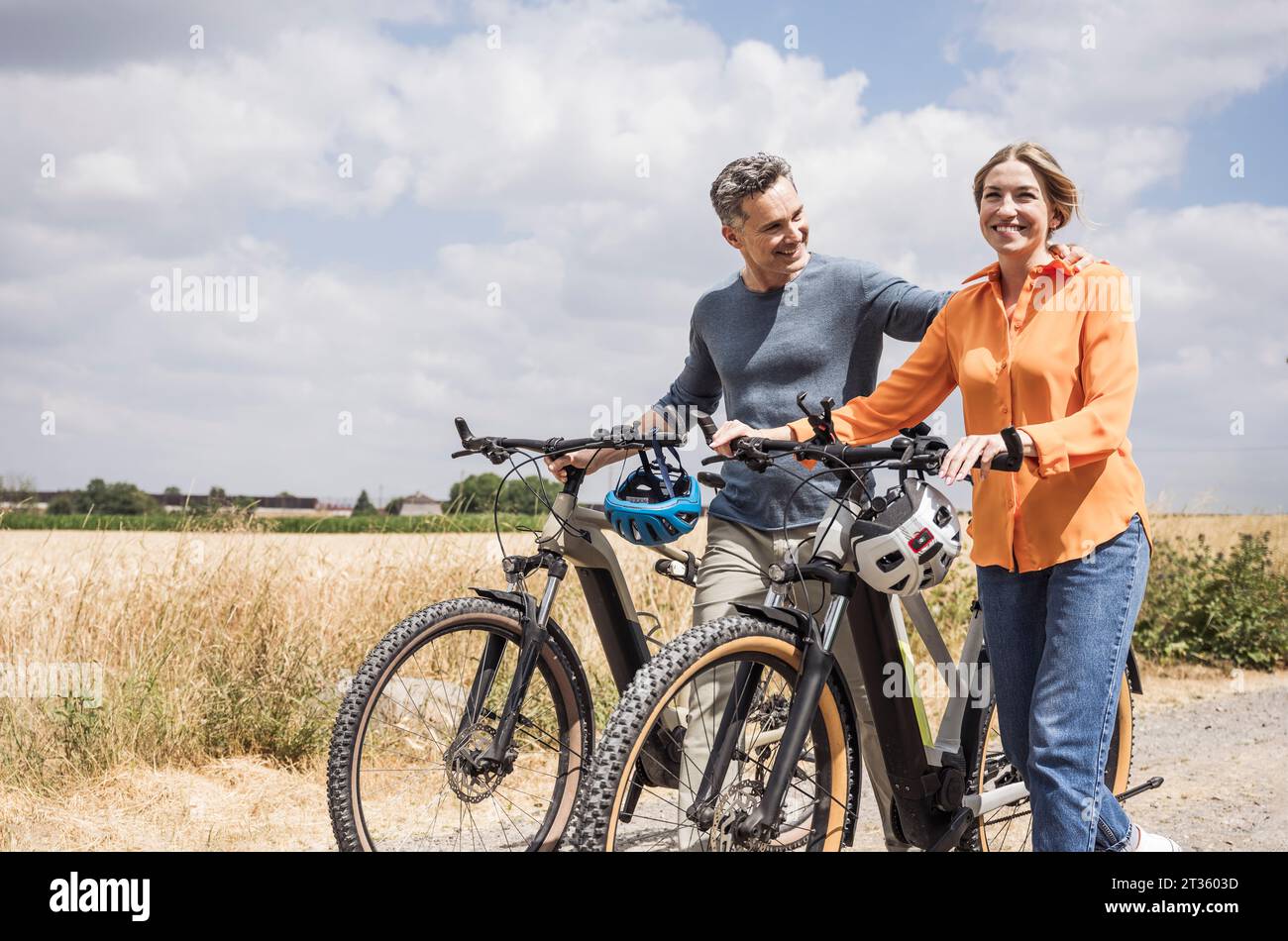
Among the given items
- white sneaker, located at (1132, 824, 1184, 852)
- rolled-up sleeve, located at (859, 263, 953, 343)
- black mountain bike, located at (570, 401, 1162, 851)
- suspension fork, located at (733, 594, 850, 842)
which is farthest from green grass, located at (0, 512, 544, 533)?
white sneaker, located at (1132, 824, 1184, 852)

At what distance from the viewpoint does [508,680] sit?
3932mm

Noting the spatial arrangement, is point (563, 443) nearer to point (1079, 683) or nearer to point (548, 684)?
point (548, 684)

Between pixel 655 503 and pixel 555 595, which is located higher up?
pixel 655 503

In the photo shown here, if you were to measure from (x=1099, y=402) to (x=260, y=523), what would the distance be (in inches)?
249

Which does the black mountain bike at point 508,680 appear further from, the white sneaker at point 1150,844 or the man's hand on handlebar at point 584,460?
the white sneaker at point 1150,844

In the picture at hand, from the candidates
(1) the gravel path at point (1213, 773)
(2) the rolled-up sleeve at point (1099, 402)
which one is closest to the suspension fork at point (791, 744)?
(2) the rolled-up sleeve at point (1099, 402)

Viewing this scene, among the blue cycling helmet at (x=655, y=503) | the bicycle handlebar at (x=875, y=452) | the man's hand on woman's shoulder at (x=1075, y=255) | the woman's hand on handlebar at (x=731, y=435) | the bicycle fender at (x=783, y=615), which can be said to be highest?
the man's hand on woman's shoulder at (x=1075, y=255)

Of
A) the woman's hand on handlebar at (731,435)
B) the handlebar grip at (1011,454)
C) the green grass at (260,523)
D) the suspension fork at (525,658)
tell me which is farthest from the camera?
the green grass at (260,523)

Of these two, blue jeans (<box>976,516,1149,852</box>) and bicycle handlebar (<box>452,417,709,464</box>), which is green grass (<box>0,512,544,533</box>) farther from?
blue jeans (<box>976,516,1149,852</box>)

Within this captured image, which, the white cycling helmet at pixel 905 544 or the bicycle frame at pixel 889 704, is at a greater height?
the white cycling helmet at pixel 905 544

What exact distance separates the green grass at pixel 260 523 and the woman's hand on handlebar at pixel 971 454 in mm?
4832

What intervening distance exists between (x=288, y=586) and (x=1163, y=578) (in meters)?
7.84

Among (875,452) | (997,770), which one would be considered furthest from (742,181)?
(997,770)

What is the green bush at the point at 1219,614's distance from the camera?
1032 centimetres
